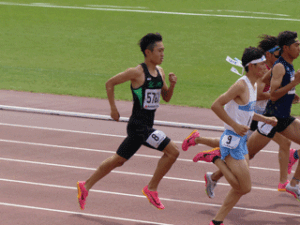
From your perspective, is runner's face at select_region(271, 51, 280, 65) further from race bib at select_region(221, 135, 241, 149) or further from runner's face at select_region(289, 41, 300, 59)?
race bib at select_region(221, 135, 241, 149)

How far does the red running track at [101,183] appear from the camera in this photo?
708 cm

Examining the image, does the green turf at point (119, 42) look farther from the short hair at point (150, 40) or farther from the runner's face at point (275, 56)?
the short hair at point (150, 40)

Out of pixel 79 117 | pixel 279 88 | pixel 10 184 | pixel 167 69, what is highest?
pixel 279 88

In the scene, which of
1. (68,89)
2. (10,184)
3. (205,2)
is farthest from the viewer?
(205,2)

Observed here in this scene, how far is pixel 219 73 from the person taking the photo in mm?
22281

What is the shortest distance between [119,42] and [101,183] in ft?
64.2

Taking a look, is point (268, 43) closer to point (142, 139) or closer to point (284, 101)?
point (284, 101)

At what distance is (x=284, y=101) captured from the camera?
304 inches

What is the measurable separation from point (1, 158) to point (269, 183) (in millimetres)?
4393

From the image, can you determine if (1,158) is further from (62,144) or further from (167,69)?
(167,69)

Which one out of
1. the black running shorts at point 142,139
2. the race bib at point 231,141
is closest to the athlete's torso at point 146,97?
the black running shorts at point 142,139

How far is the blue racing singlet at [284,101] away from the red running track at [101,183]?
1213 mm

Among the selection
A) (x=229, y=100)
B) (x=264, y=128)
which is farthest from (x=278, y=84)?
(x=229, y=100)

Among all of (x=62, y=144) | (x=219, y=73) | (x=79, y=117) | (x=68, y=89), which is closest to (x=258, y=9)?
(x=219, y=73)
